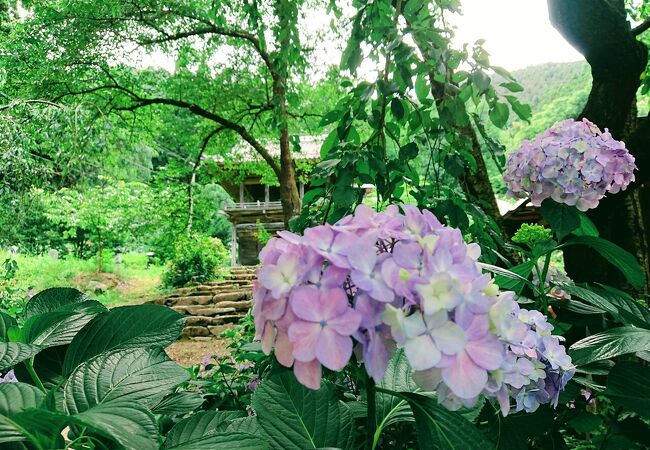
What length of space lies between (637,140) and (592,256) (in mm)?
492

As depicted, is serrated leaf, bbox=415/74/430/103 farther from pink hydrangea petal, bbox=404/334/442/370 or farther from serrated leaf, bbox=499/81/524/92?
pink hydrangea petal, bbox=404/334/442/370

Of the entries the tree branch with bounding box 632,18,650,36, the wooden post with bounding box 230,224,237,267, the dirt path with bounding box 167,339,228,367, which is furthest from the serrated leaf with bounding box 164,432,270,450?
the wooden post with bounding box 230,224,237,267

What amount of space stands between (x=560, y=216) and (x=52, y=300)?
110 cm

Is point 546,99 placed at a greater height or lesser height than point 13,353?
greater

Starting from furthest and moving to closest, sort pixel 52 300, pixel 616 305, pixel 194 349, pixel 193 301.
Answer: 1. pixel 193 301
2. pixel 194 349
3. pixel 616 305
4. pixel 52 300

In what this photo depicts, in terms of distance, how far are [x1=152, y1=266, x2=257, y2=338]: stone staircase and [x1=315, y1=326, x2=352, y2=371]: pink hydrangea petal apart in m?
7.82

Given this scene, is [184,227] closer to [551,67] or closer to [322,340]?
[322,340]

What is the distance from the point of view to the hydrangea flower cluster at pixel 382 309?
387mm

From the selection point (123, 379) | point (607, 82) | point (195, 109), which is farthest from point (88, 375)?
point (195, 109)

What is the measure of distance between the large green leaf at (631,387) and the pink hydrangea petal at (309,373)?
0.50 metres

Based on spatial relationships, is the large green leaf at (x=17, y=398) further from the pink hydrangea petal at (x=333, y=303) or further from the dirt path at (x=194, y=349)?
the dirt path at (x=194, y=349)

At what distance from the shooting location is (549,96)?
23.1 m

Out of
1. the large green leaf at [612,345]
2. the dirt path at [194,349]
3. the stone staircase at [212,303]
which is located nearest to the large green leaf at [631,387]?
the large green leaf at [612,345]

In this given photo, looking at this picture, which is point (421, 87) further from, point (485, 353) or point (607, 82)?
point (607, 82)
